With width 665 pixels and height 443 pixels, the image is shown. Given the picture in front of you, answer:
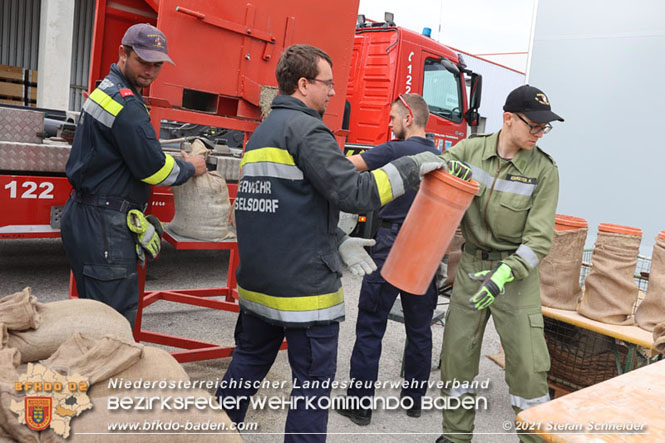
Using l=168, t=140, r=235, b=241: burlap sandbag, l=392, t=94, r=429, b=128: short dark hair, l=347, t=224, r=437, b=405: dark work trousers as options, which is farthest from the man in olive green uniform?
l=168, t=140, r=235, b=241: burlap sandbag

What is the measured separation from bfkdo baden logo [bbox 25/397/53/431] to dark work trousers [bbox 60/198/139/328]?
1.49 m

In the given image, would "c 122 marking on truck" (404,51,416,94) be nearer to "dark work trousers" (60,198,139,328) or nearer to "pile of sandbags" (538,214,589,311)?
"pile of sandbags" (538,214,589,311)

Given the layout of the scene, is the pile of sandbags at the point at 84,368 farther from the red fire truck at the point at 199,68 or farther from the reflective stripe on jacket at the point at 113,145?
the red fire truck at the point at 199,68

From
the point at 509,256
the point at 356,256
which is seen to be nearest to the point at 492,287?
the point at 509,256

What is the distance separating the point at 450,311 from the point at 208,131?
513cm

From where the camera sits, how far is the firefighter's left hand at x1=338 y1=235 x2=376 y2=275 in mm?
2428

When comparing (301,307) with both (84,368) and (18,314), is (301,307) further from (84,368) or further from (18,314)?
(18,314)

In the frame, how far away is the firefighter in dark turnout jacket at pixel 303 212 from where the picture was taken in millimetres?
2184

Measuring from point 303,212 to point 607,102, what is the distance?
486 centimetres

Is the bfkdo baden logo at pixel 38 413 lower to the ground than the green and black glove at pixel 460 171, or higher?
lower

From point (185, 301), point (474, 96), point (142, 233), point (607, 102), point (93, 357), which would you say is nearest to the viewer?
point (93, 357)

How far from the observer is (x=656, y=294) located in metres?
3.29

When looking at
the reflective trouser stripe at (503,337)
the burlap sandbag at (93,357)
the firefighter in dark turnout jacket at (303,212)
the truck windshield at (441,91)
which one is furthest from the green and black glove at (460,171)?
the truck windshield at (441,91)

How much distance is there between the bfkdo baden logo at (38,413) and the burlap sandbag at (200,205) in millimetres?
2176
